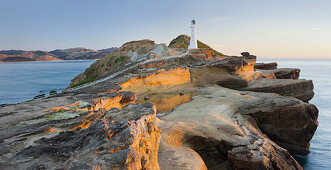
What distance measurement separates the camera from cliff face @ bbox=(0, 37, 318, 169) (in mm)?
4188

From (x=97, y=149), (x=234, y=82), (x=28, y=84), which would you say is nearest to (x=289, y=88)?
(x=234, y=82)

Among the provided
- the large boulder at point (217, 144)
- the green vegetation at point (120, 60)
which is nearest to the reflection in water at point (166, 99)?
the large boulder at point (217, 144)

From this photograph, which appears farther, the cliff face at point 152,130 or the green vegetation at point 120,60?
the green vegetation at point 120,60

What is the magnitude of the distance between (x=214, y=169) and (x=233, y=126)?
2.27m

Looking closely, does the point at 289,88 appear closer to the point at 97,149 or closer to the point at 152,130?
the point at 152,130

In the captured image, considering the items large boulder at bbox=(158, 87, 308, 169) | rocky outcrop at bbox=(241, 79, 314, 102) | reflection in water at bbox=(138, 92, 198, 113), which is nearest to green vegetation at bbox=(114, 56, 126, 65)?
reflection in water at bbox=(138, 92, 198, 113)

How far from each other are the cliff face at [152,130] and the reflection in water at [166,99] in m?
0.07

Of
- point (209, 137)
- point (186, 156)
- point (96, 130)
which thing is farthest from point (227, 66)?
point (96, 130)

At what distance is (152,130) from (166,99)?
10528 millimetres

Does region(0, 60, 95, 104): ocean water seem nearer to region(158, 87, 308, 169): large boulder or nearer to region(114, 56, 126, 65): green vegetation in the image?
region(114, 56, 126, 65): green vegetation

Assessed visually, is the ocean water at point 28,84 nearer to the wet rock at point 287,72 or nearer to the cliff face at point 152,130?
the cliff face at point 152,130

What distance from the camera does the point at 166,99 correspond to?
15.9 meters

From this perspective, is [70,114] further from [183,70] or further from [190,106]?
[183,70]

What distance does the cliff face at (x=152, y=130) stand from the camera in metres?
4.19
